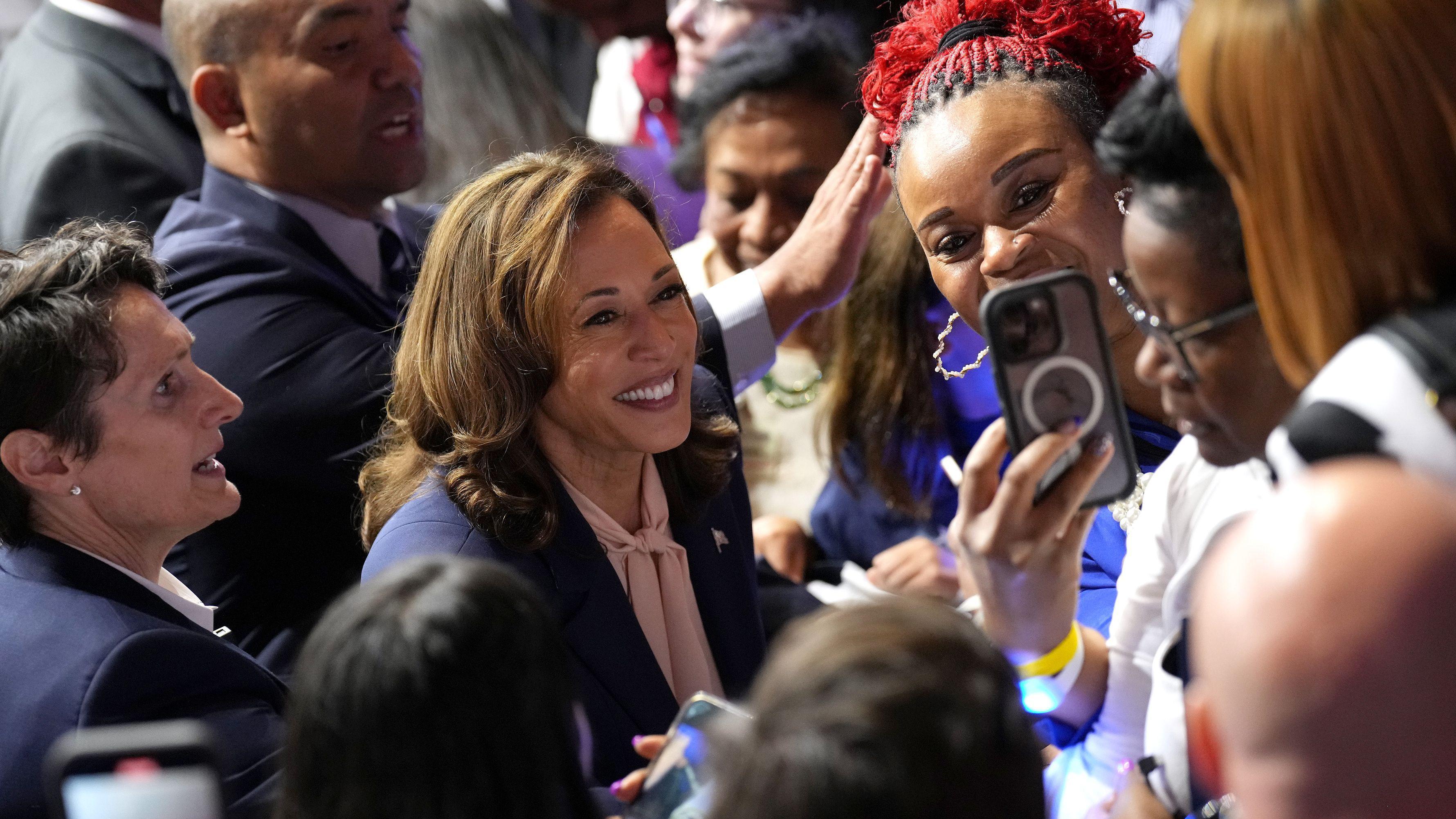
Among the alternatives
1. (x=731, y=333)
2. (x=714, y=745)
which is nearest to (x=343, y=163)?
(x=731, y=333)

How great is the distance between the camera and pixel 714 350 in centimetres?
282

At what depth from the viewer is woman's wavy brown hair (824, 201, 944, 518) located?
9.95ft

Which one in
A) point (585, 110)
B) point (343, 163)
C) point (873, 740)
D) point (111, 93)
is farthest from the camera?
point (585, 110)

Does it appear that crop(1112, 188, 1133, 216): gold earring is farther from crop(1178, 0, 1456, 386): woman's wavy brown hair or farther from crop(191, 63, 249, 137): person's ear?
crop(191, 63, 249, 137): person's ear

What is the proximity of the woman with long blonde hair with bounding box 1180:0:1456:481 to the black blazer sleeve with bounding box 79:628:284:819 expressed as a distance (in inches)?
52.4

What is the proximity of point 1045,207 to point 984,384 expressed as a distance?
85 centimetres

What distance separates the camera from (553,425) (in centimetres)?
230

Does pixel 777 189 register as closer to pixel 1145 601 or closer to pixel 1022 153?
pixel 1022 153

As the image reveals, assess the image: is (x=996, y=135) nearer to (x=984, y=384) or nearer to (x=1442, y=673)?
(x=984, y=384)

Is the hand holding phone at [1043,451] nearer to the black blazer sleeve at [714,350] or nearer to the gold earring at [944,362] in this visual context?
the gold earring at [944,362]

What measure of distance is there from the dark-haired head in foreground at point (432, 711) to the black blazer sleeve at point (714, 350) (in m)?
1.70

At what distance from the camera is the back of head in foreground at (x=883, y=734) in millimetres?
894

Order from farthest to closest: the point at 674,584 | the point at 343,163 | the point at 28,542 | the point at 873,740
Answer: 1. the point at 343,163
2. the point at 674,584
3. the point at 28,542
4. the point at 873,740

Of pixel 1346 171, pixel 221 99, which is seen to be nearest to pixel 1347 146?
pixel 1346 171
